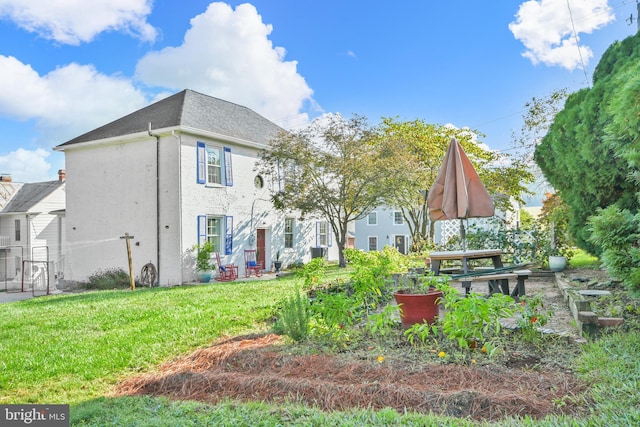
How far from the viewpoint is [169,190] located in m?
14.7

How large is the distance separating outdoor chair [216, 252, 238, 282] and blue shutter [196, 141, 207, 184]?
269 cm

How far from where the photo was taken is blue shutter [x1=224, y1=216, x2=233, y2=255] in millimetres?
16062

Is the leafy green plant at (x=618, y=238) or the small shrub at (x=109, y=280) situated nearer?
the leafy green plant at (x=618, y=238)

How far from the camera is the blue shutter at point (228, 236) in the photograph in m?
16.1

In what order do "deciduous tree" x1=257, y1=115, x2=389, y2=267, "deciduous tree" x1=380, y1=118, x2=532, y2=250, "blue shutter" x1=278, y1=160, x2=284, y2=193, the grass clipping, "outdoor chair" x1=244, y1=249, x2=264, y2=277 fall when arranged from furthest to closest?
1. "deciduous tree" x1=380, y1=118, x2=532, y2=250
2. "blue shutter" x1=278, y1=160, x2=284, y2=193
3. "outdoor chair" x1=244, y1=249, x2=264, y2=277
4. "deciduous tree" x1=257, y1=115, x2=389, y2=267
5. the grass clipping

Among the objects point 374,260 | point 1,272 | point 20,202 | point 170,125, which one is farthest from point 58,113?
point 1,272

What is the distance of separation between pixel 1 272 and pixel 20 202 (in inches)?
189

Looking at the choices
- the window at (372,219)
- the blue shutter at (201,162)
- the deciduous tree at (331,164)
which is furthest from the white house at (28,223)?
the window at (372,219)

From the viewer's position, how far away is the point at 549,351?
3826 mm

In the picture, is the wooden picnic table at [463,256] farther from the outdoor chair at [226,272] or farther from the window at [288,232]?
the window at [288,232]

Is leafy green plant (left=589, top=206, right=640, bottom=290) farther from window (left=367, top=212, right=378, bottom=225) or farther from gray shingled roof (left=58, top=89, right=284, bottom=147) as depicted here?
window (left=367, top=212, right=378, bottom=225)

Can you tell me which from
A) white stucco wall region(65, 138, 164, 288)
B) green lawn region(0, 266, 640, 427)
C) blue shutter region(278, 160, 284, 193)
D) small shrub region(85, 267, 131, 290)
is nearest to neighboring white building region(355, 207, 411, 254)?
blue shutter region(278, 160, 284, 193)

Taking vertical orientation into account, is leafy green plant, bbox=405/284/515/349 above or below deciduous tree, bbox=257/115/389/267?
below

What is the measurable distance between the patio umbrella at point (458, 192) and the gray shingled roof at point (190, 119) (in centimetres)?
1014
